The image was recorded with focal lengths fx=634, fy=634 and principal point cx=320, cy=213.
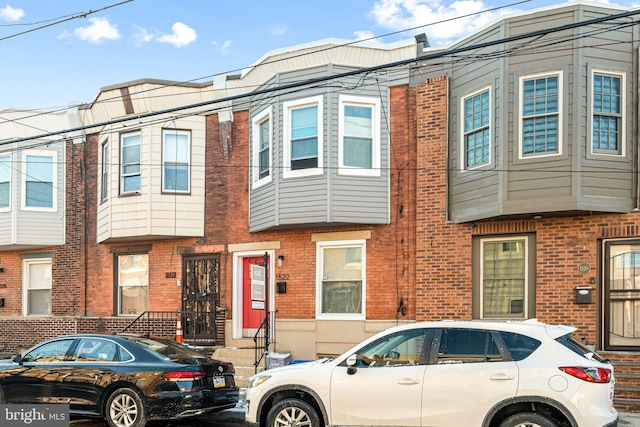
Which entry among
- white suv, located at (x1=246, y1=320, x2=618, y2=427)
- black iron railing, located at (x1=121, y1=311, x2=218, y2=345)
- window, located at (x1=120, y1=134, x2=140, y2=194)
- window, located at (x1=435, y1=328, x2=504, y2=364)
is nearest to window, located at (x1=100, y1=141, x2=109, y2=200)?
window, located at (x1=120, y1=134, x2=140, y2=194)

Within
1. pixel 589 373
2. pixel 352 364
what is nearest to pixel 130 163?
pixel 352 364

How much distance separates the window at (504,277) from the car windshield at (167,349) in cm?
620

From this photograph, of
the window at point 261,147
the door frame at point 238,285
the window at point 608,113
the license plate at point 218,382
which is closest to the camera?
the license plate at point 218,382

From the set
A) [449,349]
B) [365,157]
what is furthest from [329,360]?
[365,157]

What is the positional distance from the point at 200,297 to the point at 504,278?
753 cm

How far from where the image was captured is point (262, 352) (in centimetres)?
1431

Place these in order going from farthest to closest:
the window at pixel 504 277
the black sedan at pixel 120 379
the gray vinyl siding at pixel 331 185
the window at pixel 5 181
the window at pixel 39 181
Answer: the window at pixel 5 181
the window at pixel 39 181
the gray vinyl siding at pixel 331 185
the window at pixel 504 277
the black sedan at pixel 120 379

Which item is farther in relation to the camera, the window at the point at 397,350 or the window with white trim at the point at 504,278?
the window with white trim at the point at 504,278

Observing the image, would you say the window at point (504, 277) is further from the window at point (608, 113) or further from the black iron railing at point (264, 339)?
the black iron railing at point (264, 339)

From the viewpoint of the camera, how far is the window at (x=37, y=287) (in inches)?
732

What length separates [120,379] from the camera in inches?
348

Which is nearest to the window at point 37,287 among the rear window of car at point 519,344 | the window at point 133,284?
the window at point 133,284

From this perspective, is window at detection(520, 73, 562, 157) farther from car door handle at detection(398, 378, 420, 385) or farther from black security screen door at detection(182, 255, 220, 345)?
black security screen door at detection(182, 255, 220, 345)

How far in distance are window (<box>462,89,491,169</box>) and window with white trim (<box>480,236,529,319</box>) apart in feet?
5.61
